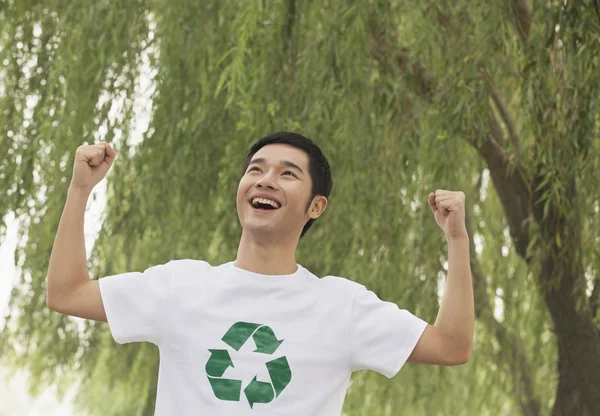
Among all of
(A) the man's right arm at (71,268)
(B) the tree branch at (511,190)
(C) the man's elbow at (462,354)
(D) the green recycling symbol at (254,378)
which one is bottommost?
(D) the green recycling symbol at (254,378)

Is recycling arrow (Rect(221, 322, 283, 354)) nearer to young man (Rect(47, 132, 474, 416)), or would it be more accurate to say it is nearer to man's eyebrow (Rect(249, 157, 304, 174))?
young man (Rect(47, 132, 474, 416))

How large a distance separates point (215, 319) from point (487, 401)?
4.04 m

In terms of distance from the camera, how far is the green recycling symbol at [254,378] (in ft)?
6.00

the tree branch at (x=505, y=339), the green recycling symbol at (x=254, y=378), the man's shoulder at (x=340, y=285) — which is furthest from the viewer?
the tree branch at (x=505, y=339)

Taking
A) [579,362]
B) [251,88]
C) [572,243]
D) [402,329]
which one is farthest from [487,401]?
[402,329]

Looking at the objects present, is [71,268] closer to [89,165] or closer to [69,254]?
[69,254]

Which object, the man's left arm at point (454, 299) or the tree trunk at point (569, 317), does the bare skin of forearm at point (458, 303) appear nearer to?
the man's left arm at point (454, 299)

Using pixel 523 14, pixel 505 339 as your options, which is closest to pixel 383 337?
pixel 523 14

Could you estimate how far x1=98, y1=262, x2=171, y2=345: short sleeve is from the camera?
1.92m

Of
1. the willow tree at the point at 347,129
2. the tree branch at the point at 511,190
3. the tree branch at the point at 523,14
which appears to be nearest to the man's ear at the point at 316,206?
the willow tree at the point at 347,129

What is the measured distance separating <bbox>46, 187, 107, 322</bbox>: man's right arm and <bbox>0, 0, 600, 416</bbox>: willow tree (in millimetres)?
2143

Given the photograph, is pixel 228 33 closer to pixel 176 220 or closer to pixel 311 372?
pixel 176 220

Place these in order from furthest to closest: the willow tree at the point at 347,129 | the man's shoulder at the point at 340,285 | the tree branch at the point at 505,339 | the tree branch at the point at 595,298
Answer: the tree branch at the point at 505,339 → the tree branch at the point at 595,298 → the willow tree at the point at 347,129 → the man's shoulder at the point at 340,285

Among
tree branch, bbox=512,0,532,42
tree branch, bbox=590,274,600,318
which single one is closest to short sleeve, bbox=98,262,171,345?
tree branch, bbox=512,0,532,42
